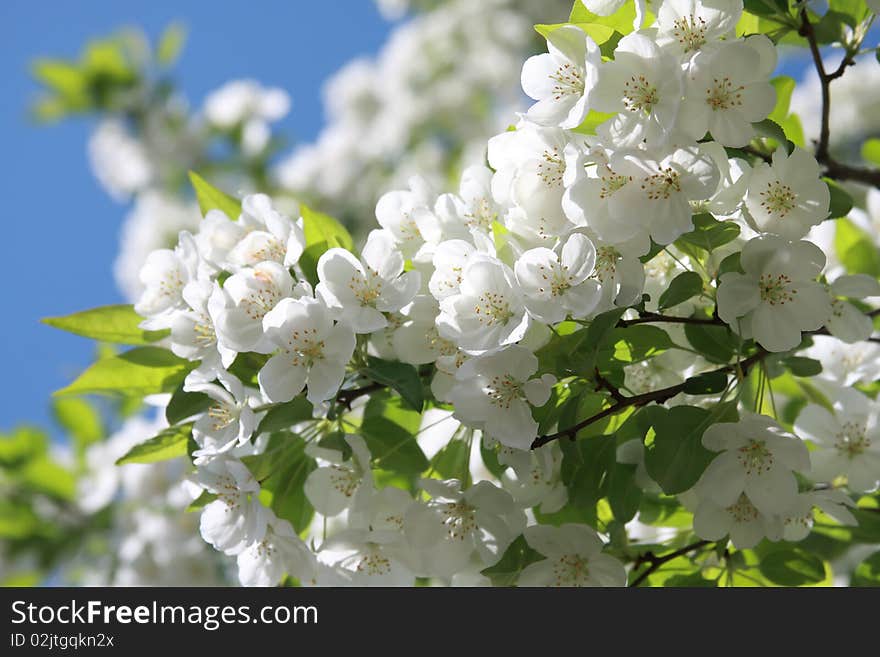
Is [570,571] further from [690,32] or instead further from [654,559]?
[690,32]

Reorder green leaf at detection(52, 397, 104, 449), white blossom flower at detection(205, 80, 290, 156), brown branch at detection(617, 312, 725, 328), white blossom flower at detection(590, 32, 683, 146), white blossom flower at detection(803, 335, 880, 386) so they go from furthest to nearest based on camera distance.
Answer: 1. white blossom flower at detection(205, 80, 290, 156)
2. green leaf at detection(52, 397, 104, 449)
3. white blossom flower at detection(803, 335, 880, 386)
4. brown branch at detection(617, 312, 725, 328)
5. white blossom flower at detection(590, 32, 683, 146)

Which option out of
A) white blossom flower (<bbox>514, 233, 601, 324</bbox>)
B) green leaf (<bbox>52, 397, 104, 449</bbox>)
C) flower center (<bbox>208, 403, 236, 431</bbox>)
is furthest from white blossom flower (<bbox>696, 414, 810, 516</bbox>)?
green leaf (<bbox>52, 397, 104, 449</bbox>)

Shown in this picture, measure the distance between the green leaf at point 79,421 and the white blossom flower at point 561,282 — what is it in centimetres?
209

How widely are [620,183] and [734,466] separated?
34cm

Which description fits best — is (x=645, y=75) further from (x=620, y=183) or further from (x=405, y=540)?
(x=405, y=540)

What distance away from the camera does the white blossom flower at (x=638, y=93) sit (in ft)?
2.94

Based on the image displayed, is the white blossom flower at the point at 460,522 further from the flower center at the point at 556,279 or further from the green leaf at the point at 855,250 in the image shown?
the green leaf at the point at 855,250

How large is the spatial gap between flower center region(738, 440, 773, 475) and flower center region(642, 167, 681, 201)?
29cm

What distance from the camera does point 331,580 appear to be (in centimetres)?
112

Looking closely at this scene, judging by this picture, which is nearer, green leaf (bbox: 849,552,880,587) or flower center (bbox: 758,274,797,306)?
flower center (bbox: 758,274,797,306)

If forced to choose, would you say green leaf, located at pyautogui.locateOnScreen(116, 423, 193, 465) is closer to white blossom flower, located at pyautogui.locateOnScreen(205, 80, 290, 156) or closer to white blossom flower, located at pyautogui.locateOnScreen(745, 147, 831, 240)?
white blossom flower, located at pyautogui.locateOnScreen(745, 147, 831, 240)

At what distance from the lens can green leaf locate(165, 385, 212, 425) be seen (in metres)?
1.11
